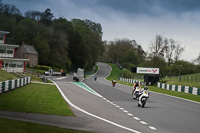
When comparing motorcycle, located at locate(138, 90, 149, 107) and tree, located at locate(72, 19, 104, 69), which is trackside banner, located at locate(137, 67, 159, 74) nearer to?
motorcycle, located at locate(138, 90, 149, 107)

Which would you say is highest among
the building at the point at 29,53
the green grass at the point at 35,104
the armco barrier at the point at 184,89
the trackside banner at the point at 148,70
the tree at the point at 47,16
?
the tree at the point at 47,16

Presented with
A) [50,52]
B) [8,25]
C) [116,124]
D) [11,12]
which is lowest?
[116,124]

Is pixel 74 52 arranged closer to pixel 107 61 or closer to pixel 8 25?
pixel 8 25

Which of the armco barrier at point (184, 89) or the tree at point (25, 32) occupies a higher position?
the tree at point (25, 32)

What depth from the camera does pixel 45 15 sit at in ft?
461

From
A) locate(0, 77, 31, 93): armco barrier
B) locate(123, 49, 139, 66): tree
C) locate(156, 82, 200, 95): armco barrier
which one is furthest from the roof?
locate(0, 77, 31, 93): armco barrier

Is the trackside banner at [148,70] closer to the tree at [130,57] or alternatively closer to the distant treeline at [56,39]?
the distant treeline at [56,39]

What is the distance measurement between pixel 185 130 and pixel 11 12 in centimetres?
10759

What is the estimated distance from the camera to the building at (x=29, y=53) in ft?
298

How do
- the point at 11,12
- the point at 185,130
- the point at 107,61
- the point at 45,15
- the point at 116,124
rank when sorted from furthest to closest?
1. the point at 107,61
2. the point at 45,15
3. the point at 11,12
4. the point at 116,124
5. the point at 185,130

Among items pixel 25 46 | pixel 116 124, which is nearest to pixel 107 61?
pixel 25 46

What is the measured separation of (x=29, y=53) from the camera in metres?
90.6

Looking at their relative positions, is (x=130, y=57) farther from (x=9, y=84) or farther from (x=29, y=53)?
(x=9, y=84)

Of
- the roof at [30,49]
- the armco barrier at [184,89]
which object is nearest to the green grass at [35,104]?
the armco barrier at [184,89]
